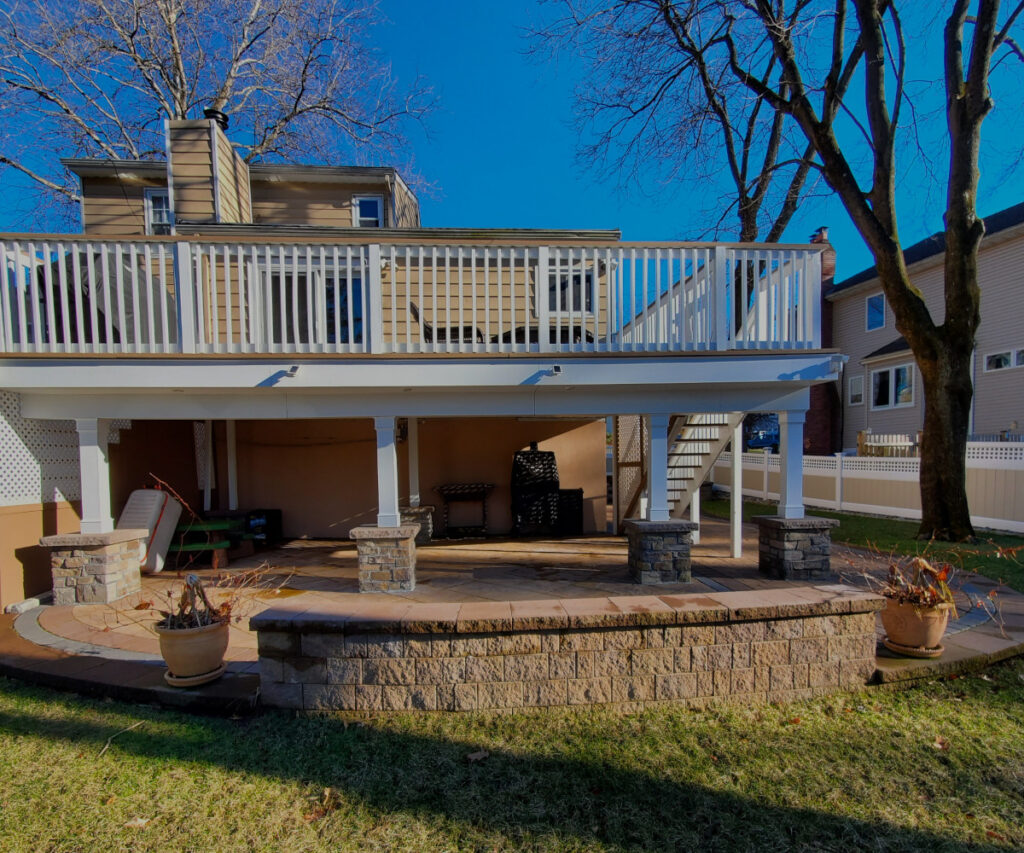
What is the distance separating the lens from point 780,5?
7758 millimetres

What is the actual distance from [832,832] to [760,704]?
0.93 m

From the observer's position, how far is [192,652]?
2.86 meters

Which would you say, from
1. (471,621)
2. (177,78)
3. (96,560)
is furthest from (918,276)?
(177,78)

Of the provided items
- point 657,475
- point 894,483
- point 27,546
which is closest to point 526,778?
point 657,475

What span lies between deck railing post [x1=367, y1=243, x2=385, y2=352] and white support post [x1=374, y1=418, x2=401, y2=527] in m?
0.72

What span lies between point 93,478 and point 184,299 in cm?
187

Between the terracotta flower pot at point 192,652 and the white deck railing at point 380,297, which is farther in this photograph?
the white deck railing at point 380,297

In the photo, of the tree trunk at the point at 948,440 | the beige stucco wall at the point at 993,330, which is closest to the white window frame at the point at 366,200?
the tree trunk at the point at 948,440

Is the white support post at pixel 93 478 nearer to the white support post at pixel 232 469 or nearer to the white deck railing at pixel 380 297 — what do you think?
the white deck railing at pixel 380 297

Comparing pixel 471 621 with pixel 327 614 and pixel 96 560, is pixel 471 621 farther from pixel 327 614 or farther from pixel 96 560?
pixel 96 560

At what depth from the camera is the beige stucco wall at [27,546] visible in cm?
438

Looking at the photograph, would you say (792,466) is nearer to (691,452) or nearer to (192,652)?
(691,452)

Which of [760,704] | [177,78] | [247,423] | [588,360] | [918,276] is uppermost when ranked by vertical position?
[177,78]

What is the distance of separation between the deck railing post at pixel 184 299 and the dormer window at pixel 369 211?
602 cm
